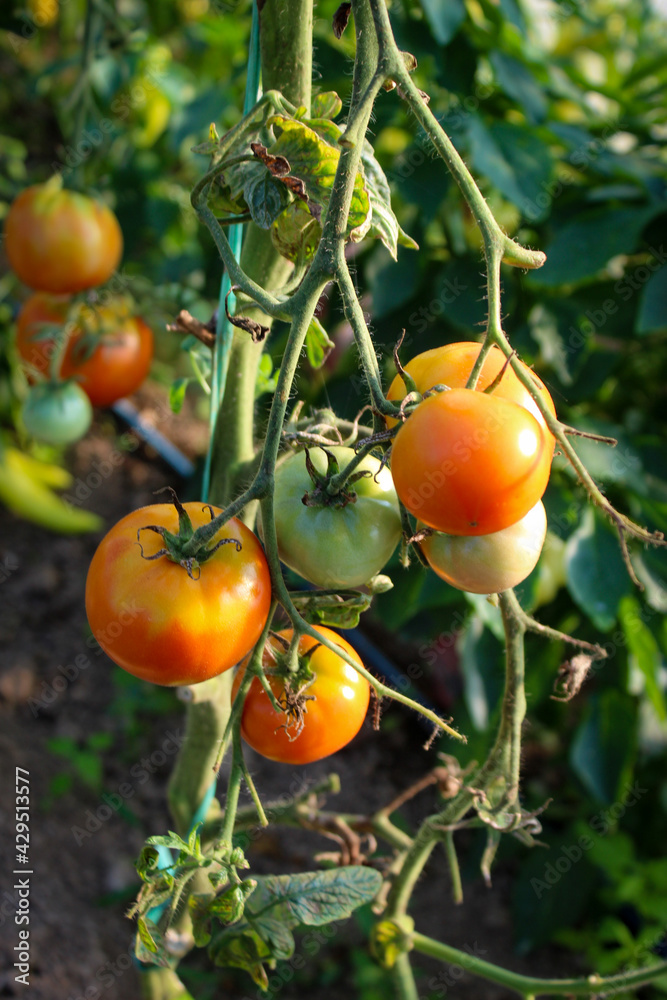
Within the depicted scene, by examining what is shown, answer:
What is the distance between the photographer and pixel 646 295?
874 millimetres

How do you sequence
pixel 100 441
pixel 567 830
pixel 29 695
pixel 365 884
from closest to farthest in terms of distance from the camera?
pixel 365 884, pixel 567 830, pixel 29 695, pixel 100 441

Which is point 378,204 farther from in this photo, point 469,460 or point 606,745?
point 606,745

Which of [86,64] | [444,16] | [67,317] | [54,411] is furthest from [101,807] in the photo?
[444,16]

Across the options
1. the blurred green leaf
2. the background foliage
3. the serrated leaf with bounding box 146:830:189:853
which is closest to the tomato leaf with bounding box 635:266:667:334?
the background foliage

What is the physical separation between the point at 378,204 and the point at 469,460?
169mm

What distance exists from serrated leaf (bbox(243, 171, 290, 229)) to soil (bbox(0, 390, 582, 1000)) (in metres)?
0.72

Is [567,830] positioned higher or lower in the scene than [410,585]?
lower

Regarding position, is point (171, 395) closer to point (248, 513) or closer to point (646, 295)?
point (248, 513)

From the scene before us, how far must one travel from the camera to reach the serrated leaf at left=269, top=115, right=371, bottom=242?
37 centimetres

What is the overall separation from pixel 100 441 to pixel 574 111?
48.6 inches

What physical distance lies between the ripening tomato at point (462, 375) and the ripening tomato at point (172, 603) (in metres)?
0.10

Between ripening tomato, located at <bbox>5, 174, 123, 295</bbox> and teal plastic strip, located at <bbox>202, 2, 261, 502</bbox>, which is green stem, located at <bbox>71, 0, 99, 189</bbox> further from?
teal plastic strip, located at <bbox>202, 2, 261, 502</bbox>

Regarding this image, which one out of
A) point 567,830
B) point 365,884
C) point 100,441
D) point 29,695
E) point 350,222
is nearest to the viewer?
point 350,222

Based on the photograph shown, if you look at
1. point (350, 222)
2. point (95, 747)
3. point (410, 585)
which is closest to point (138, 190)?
point (410, 585)
